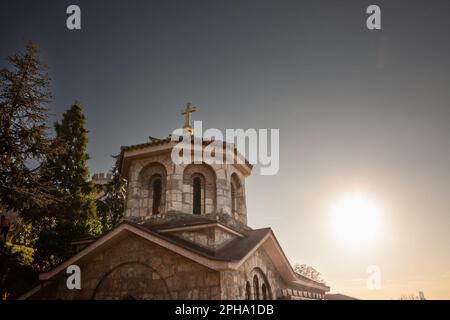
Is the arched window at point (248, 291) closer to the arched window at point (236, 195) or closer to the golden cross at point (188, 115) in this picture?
the arched window at point (236, 195)

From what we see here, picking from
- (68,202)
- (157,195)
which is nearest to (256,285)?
(157,195)

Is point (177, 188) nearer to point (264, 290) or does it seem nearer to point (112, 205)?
point (264, 290)

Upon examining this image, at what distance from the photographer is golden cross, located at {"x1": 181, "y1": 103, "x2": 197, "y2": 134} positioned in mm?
14047

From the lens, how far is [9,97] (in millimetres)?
12398

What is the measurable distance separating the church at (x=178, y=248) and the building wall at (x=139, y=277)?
0.03 m

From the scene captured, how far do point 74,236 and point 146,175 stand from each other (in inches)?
277

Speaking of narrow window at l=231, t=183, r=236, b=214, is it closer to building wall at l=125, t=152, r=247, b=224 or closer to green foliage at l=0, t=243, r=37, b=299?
building wall at l=125, t=152, r=247, b=224

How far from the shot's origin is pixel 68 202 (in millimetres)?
17891

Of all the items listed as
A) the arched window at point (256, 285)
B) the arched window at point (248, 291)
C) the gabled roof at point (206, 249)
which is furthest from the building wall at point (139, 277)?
the arched window at point (256, 285)

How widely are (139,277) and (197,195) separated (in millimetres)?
3855

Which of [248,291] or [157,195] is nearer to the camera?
[248,291]

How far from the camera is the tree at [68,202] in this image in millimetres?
16297

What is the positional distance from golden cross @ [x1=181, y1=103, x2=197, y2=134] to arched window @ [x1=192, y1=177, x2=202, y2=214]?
7.84 ft
